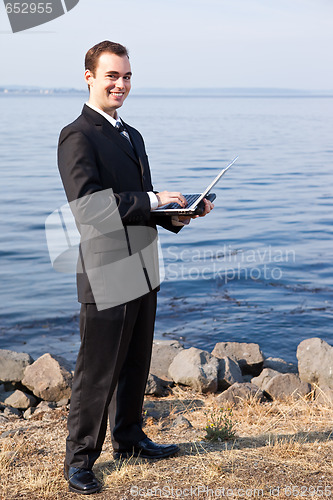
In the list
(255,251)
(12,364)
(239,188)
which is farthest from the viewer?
(239,188)

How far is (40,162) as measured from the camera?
28609 millimetres

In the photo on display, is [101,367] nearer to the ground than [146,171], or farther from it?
nearer to the ground

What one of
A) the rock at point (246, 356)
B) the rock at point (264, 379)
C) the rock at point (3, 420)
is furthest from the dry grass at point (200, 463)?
the rock at point (246, 356)

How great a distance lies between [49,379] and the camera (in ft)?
21.6

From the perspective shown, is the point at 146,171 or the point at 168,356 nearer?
the point at 146,171

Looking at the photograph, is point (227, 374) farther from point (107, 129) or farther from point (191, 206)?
point (107, 129)

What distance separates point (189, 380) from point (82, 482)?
2633mm

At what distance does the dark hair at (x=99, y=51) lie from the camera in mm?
3910

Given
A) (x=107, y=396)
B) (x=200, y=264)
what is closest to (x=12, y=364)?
(x=107, y=396)

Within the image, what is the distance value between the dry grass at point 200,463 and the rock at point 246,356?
215cm

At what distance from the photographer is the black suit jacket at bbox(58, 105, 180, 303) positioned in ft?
12.5

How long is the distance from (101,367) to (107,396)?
0.18 m

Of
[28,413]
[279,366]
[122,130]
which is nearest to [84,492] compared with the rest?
[122,130]

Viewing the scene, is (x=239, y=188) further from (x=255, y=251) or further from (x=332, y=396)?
(x=332, y=396)
